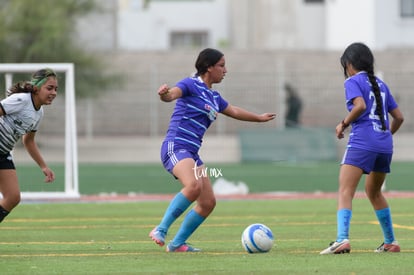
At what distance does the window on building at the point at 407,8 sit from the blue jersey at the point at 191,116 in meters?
41.6

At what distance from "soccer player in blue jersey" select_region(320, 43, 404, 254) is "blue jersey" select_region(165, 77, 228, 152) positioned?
1.52 metres

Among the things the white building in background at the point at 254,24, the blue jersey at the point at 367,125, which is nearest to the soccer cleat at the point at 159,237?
the blue jersey at the point at 367,125

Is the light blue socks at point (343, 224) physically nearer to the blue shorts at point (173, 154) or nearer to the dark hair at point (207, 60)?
the blue shorts at point (173, 154)

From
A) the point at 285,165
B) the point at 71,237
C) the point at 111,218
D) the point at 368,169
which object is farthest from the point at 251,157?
the point at 368,169

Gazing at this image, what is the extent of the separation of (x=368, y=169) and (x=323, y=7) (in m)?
52.1

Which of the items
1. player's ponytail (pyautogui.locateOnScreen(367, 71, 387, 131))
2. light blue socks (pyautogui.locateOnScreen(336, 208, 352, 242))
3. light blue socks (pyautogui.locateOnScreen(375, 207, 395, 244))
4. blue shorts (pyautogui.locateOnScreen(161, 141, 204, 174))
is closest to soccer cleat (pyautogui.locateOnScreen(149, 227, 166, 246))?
blue shorts (pyautogui.locateOnScreen(161, 141, 204, 174))

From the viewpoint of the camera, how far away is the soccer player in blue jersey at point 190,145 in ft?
39.1

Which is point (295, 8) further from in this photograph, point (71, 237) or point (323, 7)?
point (71, 237)

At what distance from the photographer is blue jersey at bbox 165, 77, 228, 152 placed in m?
12.1

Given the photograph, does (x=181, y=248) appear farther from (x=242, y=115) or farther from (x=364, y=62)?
(x=364, y=62)

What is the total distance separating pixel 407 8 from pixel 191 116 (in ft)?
139

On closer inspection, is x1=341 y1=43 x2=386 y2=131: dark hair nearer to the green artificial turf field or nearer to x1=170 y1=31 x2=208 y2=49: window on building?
the green artificial turf field

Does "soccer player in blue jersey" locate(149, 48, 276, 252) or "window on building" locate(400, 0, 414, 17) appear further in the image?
"window on building" locate(400, 0, 414, 17)

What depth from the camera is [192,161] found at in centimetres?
1203
